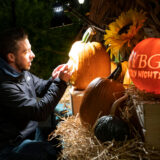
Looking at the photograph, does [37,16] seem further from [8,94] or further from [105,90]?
[105,90]

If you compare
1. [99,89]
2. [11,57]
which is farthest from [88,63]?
[11,57]

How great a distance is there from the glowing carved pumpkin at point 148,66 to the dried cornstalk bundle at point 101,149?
25cm

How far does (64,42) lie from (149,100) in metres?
1.45

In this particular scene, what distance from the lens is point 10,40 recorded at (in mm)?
1606

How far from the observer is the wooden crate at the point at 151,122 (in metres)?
0.91

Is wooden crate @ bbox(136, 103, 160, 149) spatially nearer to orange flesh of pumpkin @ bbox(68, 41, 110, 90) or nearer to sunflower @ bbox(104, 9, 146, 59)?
sunflower @ bbox(104, 9, 146, 59)

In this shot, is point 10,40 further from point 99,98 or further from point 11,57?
point 99,98

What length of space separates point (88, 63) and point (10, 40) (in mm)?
586

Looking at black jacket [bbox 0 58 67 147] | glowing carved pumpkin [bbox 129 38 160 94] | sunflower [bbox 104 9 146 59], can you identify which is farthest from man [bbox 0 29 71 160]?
glowing carved pumpkin [bbox 129 38 160 94]

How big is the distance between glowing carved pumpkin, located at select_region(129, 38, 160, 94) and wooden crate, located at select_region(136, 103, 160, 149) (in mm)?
112

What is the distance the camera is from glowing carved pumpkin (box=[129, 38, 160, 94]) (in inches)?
38.8

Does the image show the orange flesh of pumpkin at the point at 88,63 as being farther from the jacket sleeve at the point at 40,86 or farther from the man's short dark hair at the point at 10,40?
the man's short dark hair at the point at 10,40

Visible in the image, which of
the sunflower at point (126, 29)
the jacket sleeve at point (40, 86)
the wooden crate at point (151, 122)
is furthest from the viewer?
the jacket sleeve at point (40, 86)

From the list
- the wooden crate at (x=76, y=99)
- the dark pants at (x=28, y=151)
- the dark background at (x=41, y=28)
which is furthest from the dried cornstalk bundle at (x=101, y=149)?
the dark background at (x=41, y=28)
